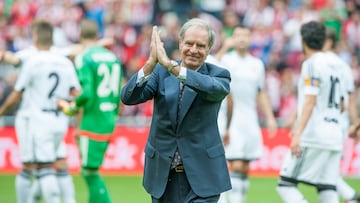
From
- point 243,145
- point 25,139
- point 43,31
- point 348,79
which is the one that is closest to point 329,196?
point 348,79

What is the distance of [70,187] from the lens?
11.6 m

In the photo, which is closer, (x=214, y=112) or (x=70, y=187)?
(x=214, y=112)

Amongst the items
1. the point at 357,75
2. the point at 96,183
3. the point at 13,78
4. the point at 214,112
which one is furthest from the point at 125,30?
the point at 214,112

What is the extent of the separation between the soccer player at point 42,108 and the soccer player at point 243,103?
8.42ft

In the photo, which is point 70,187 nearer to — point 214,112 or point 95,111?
point 95,111

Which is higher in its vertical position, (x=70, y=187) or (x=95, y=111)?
(x=95, y=111)

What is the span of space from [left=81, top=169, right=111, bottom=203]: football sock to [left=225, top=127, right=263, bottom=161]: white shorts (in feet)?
6.83

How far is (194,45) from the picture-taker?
288 inches

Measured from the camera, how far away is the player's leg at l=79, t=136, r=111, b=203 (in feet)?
36.7

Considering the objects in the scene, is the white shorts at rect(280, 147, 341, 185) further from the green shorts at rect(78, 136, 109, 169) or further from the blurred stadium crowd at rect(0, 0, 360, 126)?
the blurred stadium crowd at rect(0, 0, 360, 126)

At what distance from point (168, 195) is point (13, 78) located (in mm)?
12610

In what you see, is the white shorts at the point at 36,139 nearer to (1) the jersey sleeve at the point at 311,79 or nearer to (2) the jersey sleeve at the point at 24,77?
(2) the jersey sleeve at the point at 24,77

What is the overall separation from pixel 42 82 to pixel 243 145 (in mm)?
3156

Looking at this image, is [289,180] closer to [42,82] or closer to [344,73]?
[344,73]
